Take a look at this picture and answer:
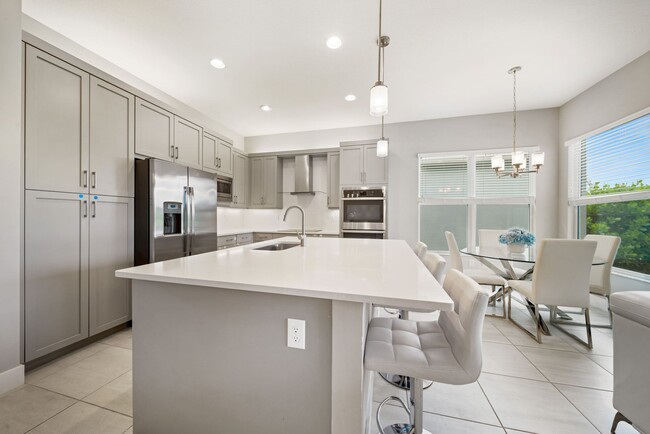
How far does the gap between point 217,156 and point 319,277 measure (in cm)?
362

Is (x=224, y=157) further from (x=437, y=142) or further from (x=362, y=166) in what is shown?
(x=437, y=142)

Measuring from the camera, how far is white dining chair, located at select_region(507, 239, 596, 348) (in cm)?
218

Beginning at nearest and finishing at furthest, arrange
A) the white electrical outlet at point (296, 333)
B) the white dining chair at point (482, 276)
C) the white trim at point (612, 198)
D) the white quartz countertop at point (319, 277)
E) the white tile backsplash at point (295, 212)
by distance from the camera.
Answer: the white quartz countertop at point (319, 277), the white electrical outlet at point (296, 333), the white trim at point (612, 198), the white dining chair at point (482, 276), the white tile backsplash at point (295, 212)

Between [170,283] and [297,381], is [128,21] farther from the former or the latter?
[297,381]

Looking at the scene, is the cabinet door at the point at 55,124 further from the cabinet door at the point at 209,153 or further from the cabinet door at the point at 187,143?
the cabinet door at the point at 209,153

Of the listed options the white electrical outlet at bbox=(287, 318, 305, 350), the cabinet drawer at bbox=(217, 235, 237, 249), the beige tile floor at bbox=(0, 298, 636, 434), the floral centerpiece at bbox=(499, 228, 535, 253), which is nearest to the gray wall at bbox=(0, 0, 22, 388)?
the beige tile floor at bbox=(0, 298, 636, 434)

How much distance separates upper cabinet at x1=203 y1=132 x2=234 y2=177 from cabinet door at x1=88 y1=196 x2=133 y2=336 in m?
1.44

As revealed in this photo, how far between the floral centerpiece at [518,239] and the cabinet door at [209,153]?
13.7ft

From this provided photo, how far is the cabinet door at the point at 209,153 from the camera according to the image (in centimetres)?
377

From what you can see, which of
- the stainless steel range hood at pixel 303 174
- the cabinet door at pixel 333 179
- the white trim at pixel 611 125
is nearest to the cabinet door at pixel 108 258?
the stainless steel range hood at pixel 303 174

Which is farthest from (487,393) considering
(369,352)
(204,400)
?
(204,400)

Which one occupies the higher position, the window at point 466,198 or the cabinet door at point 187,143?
the cabinet door at point 187,143

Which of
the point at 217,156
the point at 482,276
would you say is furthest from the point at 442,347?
the point at 217,156

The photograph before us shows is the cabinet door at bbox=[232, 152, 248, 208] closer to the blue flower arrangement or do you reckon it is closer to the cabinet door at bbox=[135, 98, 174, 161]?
the cabinet door at bbox=[135, 98, 174, 161]
